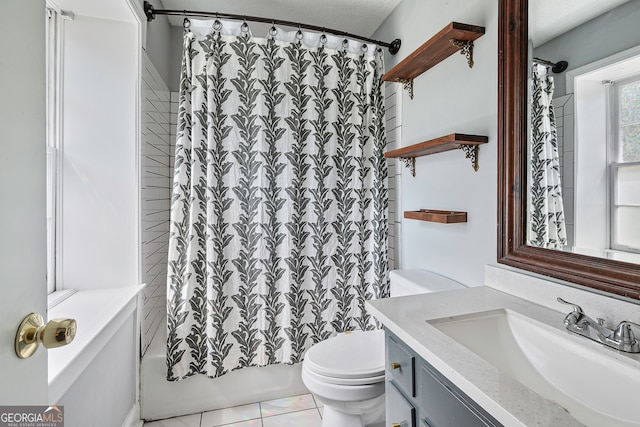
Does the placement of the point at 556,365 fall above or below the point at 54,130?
below

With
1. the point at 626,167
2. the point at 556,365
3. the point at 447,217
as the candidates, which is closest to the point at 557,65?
the point at 626,167

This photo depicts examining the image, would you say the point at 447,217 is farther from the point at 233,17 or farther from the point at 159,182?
the point at 159,182

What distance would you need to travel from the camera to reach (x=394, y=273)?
1747 millimetres

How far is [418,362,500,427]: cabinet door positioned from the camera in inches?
25.1

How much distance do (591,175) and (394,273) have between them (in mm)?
998

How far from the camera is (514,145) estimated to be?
46.5 inches

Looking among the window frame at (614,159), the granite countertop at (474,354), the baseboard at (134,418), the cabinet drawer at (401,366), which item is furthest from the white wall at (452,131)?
the baseboard at (134,418)

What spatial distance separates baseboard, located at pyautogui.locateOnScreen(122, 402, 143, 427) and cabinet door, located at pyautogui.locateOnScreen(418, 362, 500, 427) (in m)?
1.48

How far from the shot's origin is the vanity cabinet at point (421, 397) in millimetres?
663

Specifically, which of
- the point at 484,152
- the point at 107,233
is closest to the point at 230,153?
the point at 107,233

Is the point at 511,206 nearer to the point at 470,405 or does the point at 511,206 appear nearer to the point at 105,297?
the point at 470,405

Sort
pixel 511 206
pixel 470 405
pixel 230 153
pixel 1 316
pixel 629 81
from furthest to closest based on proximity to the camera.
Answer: pixel 230 153, pixel 511 206, pixel 629 81, pixel 470 405, pixel 1 316

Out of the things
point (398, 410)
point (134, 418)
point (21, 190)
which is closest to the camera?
point (21, 190)

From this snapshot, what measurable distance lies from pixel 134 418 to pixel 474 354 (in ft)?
5.67
